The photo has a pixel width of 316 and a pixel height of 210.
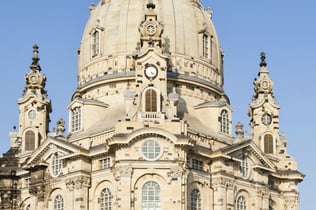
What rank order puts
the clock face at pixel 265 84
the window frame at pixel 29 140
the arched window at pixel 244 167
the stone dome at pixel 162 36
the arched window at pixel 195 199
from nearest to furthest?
the arched window at pixel 195 199 < the arched window at pixel 244 167 < the stone dome at pixel 162 36 < the window frame at pixel 29 140 < the clock face at pixel 265 84

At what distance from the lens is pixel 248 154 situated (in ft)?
303

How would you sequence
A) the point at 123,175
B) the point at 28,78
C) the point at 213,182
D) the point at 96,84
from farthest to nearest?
the point at 28,78
the point at 96,84
the point at 213,182
the point at 123,175

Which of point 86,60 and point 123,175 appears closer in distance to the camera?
point 123,175

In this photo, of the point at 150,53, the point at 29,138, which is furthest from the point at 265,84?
the point at 29,138

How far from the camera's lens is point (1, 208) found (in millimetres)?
98188

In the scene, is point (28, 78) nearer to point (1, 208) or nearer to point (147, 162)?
point (1, 208)

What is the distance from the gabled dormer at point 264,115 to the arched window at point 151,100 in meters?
19.7

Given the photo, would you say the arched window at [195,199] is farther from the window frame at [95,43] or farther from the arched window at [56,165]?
the window frame at [95,43]

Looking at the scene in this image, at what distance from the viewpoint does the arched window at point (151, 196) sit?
83169 millimetres

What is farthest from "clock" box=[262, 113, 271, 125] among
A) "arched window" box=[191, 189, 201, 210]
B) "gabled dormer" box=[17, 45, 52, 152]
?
"gabled dormer" box=[17, 45, 52, 152]

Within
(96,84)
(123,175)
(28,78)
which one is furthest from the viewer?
(28,78)

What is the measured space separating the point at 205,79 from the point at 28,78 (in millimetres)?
21203

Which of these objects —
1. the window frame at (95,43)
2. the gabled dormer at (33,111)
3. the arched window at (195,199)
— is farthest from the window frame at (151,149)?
the gabled dormer at (33,111)

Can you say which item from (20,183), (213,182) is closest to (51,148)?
(20,183)
